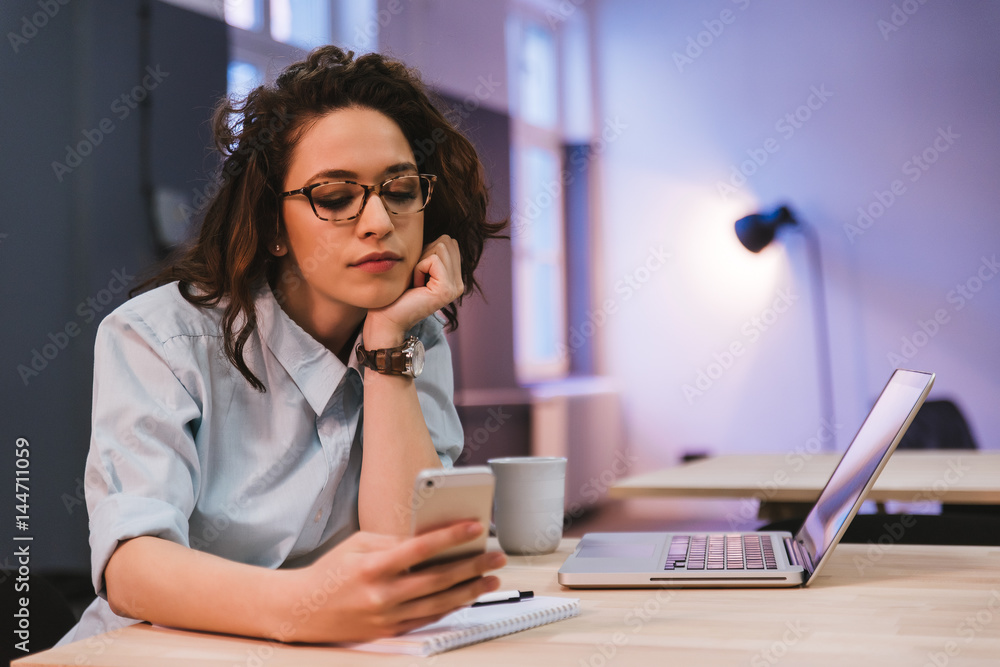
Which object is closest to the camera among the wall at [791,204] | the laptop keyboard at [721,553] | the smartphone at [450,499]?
the smartphone at [450,499]

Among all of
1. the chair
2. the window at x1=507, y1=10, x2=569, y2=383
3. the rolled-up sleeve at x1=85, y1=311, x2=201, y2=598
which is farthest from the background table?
the window at x1=507, y1=10, x2=569, y2=383

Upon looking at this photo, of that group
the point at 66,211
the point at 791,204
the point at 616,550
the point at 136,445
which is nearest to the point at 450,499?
the point at 136,445

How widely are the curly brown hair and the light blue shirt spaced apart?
0.12 feet

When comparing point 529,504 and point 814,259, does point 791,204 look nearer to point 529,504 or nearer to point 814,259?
point 814,259

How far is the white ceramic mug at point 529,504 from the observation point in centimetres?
137

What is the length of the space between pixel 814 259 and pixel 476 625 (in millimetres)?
5014

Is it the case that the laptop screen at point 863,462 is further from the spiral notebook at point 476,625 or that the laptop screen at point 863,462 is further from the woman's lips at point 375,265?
the woman's lips at point 375,265

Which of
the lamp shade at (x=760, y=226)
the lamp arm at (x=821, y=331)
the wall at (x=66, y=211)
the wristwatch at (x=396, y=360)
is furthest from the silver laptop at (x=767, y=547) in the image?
the lamp arm at (x=821, y=331)

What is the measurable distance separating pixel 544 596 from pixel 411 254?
57cm

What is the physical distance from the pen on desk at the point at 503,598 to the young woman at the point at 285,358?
178 mm

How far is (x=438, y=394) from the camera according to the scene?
151 centimetres

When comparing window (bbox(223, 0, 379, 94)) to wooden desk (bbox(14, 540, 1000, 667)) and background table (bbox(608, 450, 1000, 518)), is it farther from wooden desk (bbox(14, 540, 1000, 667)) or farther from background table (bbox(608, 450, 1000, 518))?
wooden desk (bbox(14, 540, 1000, 667))

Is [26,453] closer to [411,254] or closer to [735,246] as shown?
[411,254]

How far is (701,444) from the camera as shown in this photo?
5762mm
